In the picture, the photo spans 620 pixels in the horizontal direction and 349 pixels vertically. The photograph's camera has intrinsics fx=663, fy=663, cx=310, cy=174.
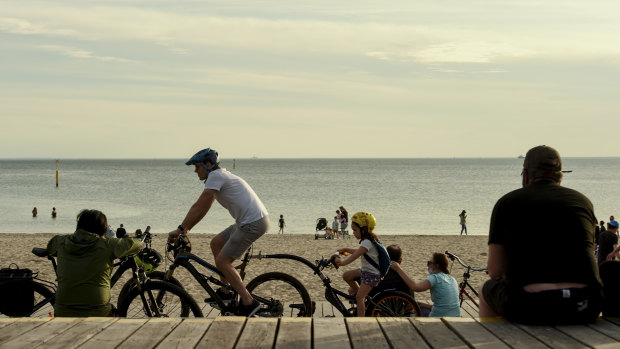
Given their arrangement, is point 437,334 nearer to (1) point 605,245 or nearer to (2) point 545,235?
(2) point 545,235

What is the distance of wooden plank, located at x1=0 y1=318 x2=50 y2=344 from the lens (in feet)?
13.8

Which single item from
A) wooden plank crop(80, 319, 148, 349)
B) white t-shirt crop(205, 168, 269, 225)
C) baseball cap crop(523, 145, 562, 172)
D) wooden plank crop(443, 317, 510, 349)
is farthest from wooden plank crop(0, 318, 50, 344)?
baseball cap crop(523, 145, 562, 172)

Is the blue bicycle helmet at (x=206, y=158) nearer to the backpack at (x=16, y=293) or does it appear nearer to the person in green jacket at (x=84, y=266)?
the person in green jacket at (x=84, y=266)

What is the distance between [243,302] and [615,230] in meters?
9.36

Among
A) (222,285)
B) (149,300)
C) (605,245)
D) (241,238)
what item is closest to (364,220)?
(241,238)

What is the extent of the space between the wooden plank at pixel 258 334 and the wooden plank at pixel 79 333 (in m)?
0.96

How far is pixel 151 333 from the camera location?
168 inches

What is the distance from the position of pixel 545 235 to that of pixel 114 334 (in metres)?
2.79

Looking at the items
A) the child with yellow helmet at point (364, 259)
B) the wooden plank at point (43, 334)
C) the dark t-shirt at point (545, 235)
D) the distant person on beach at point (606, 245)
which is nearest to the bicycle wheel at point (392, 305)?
the child with yellow helmet at point (364, 259)

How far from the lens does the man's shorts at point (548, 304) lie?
418 cm

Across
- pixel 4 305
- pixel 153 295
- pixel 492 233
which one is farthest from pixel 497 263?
pixel 4 305

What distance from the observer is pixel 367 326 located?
4.46 meters

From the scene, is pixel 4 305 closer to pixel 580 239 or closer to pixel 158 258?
pixel 158 258

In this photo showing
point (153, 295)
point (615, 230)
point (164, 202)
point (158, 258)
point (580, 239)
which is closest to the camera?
point (580, 239)
